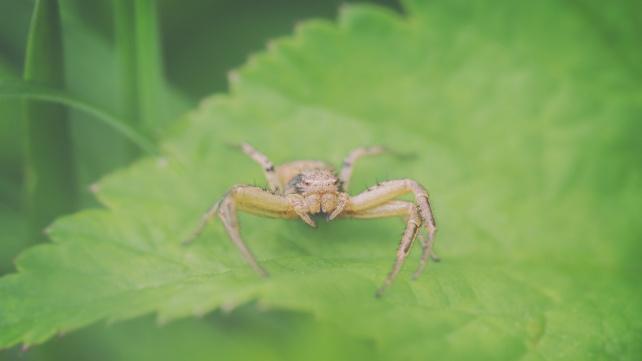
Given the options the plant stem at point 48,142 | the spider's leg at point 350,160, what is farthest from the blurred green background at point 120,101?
the spider's leg at point 350,160

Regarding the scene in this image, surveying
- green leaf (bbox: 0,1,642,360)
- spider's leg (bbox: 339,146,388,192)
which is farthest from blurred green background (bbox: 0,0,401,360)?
spider's leg (bbox: 339,146,388,192)

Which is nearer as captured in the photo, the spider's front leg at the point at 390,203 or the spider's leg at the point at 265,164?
the spider's front leg at the point at 390,203

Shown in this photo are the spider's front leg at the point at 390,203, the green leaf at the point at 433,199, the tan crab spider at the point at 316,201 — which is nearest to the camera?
the green leaf at the point at 433,199

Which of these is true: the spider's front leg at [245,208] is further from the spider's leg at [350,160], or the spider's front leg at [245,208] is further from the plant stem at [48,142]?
the plant stem at [48,142]

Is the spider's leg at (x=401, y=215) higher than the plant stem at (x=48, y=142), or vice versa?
the plant stem at (x=48, y=142)

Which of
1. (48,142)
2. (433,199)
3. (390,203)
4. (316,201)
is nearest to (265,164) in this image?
(316,201)

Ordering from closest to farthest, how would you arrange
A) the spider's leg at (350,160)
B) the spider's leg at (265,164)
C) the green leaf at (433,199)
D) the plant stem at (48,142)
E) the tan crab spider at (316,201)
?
the green leaf at (433,199) → the tan crab spider at (316,201) → the plant stem at (48,142) → the spider's leg at (265,164) → the spider's leg at (350,160)
